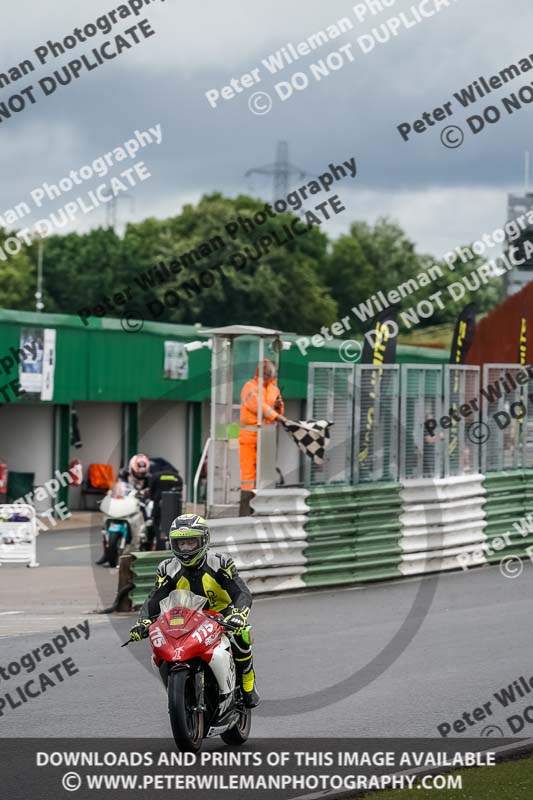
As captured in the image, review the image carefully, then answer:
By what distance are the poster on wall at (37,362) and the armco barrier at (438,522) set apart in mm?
11467

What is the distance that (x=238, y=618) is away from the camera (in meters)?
8.70

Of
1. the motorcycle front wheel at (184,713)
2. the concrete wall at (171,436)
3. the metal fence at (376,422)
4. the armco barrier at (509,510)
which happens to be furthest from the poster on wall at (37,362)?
the motorcycle front wheel at (184,713)

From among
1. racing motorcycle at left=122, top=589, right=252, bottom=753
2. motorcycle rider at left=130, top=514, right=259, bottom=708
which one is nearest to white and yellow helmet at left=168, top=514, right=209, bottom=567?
motorcycle rider at left=130, top=514, right=259, bottom=708

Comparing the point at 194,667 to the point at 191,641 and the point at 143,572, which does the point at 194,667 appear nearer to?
the point at 191,641

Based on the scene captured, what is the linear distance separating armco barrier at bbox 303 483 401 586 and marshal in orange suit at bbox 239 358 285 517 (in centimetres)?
112

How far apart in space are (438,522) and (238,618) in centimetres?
977

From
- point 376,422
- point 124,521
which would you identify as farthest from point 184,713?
point 124,521

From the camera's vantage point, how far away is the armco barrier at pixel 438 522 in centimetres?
1784

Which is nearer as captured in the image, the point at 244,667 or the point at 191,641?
the point at 191,641

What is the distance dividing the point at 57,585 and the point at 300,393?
63.2 feet

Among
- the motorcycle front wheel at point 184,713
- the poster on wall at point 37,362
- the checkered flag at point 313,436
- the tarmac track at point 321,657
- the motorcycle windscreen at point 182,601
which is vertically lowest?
the tarmac track at point 321,657

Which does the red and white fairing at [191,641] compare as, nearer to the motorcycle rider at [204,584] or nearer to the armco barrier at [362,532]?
the motorcycle rider at [204,584]

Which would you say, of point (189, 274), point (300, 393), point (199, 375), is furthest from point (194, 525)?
point (189, 274)

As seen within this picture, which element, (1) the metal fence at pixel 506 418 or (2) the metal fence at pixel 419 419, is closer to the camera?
(2) the metal fence at pixel 419 419
